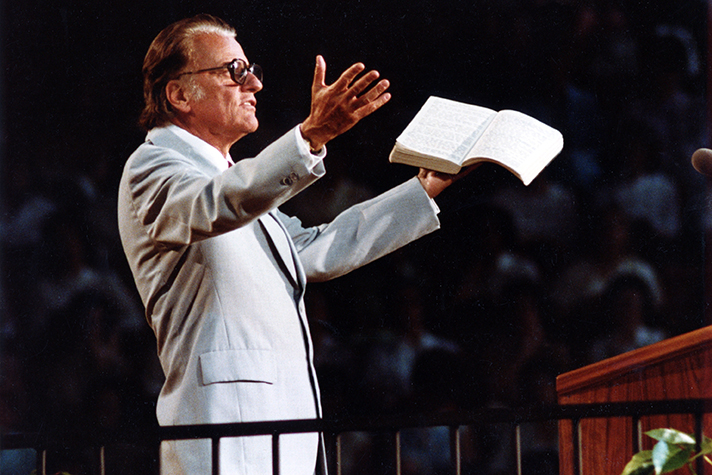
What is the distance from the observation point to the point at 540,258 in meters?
2.67

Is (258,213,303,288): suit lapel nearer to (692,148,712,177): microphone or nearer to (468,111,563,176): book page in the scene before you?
(468,111,563,176): book page

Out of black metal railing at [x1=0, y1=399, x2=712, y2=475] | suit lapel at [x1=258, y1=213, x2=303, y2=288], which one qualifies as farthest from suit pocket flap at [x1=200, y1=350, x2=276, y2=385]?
black metal railing at [x1=0, y1=399, x2=712, y2=475]

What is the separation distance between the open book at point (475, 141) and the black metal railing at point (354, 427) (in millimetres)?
602

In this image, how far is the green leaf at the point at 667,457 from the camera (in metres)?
1.25

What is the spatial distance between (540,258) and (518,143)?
80cm

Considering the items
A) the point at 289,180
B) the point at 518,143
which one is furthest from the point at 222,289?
the point at 518,143

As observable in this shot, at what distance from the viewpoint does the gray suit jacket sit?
1.71 metres

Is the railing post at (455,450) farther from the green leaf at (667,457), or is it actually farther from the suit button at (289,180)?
the suit button at (289,180)

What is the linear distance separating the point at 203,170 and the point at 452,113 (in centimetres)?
67

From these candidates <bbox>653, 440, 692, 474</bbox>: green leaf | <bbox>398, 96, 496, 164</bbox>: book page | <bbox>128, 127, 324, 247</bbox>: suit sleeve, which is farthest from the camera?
<bbox>398, 96, 496, 164</bbox>: book page

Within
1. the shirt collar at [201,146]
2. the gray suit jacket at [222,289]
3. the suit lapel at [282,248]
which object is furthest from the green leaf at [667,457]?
the shirt collar at [201,146]

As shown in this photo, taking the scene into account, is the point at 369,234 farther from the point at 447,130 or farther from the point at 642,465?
the point at 642,465

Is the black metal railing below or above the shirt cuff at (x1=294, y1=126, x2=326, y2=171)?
below

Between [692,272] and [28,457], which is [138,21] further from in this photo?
[692,272]
